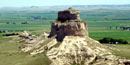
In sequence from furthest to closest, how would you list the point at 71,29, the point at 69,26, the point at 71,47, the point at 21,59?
the point at 69,26 → the point at 71,29 → the point at 21,59 → the point at 71,47

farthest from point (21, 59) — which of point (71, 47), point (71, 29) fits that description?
point (71, 29)

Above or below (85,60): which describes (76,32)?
above

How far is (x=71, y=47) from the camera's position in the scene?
7844 cm

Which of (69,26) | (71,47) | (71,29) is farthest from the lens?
(69,26)

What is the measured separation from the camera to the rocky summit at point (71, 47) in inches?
2949

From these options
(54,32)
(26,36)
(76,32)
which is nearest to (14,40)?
(26,36)

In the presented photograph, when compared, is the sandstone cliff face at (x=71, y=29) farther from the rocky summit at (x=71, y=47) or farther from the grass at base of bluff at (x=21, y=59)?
the grass at base of bluff at (x=21, y=59)

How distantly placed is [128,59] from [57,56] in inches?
701

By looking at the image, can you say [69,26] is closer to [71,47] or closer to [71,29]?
[71,29]

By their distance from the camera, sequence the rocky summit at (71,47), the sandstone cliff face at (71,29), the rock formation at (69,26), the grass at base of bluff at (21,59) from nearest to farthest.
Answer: the grass at base of bluff at (21,59) → the rocky summit at (71,47) → the sandstone cliff face at (71,29) → the rock formation at (69,26)

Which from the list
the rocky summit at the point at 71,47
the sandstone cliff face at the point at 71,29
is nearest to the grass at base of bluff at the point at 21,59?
the rocky summit at the point at 71,47

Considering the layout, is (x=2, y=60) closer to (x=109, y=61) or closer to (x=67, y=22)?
(x=67, y=22)

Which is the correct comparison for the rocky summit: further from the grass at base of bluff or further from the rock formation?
the grass at base of bluff

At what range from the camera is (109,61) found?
7262cm
